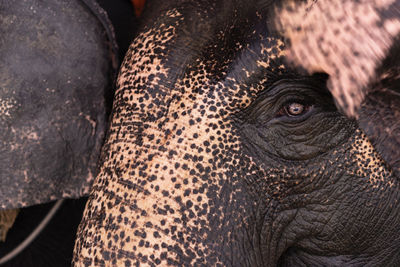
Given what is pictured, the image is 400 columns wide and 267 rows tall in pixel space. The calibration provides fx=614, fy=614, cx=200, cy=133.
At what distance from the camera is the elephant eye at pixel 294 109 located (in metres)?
0.97

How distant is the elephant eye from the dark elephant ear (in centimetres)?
37

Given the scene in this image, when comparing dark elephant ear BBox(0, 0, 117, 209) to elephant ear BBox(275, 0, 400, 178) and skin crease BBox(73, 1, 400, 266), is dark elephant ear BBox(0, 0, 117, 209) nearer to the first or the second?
skin crease BBox(73, 1, 400, 266)

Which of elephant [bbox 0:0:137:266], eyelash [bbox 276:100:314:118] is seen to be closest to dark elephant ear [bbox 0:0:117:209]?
elephant [bbox 0:0:137:266]

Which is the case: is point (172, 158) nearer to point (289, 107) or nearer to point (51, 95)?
point (289, 107)

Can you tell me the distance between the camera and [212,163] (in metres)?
0.92

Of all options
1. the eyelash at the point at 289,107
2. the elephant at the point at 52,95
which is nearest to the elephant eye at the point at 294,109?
the eyelash at the point at 289,107

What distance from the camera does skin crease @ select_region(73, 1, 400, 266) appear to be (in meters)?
0.89

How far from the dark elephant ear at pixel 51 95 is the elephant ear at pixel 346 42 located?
1.29 ft

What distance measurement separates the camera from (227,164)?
927 mm

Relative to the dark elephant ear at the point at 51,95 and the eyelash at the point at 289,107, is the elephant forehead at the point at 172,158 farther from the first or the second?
the dark elephant ear at the point at 51,95

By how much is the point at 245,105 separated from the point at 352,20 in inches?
8.3

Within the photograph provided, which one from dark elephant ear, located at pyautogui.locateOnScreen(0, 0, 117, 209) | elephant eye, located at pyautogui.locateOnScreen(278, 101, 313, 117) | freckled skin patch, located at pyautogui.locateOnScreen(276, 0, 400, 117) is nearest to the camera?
freckled skin patch, located at pyautogui.locateOnScreen(276, 0, 400, 117)

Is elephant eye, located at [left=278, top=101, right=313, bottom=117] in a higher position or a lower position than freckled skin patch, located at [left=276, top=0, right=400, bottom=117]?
lower

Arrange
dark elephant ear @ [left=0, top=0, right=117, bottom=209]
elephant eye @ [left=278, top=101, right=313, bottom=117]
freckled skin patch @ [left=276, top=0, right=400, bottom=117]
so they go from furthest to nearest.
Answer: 1. dark elephant ear @ [left=0, top=0, right=117, bottom=209]
2. elephant eye @ [left=278, top=101, right=313, bottom=117]
3. freckled skin patch @ [left=276, top=0, right=400, bottom=117]
